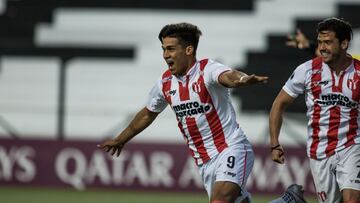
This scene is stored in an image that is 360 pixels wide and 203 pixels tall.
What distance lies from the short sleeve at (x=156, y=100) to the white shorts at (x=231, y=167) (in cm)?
72

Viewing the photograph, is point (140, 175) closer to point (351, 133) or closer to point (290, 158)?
point (290, 158)

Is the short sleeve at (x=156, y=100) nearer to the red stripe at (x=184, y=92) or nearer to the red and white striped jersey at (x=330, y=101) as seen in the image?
the red stripe at (x=184, y=92)

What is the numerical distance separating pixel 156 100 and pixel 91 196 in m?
5.89

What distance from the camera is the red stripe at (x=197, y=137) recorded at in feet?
26.5

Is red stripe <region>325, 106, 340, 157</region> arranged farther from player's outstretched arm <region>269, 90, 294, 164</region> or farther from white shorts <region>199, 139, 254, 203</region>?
white shorts <region>199, 139, 254, 203</region>

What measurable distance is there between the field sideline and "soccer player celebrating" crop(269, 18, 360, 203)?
5519mm

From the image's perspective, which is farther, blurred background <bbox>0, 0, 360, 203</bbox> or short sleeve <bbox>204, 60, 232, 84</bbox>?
blurred background <bbox>0, 0, 360, 203</bbox>

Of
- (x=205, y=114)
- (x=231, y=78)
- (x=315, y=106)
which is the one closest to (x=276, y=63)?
(x=315, y=106)

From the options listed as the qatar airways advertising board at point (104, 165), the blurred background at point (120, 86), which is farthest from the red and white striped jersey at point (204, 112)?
the qatar airways advertising board at point (104, 165)

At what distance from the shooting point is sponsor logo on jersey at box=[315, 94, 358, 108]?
815 centimetres

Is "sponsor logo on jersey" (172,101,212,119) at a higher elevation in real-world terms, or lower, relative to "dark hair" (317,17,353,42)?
lower

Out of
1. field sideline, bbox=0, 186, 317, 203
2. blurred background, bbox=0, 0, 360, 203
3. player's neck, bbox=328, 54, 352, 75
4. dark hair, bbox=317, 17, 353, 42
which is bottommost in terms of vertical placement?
field sideline, bbox=0, 186, 317, 203

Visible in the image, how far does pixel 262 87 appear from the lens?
Answer: 57.8 ft

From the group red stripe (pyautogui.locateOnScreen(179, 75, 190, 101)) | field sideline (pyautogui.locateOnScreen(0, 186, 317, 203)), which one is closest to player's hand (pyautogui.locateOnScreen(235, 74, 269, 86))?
red stripe (pyautogui.locateOnScreen(179, 75, 190, 101))
